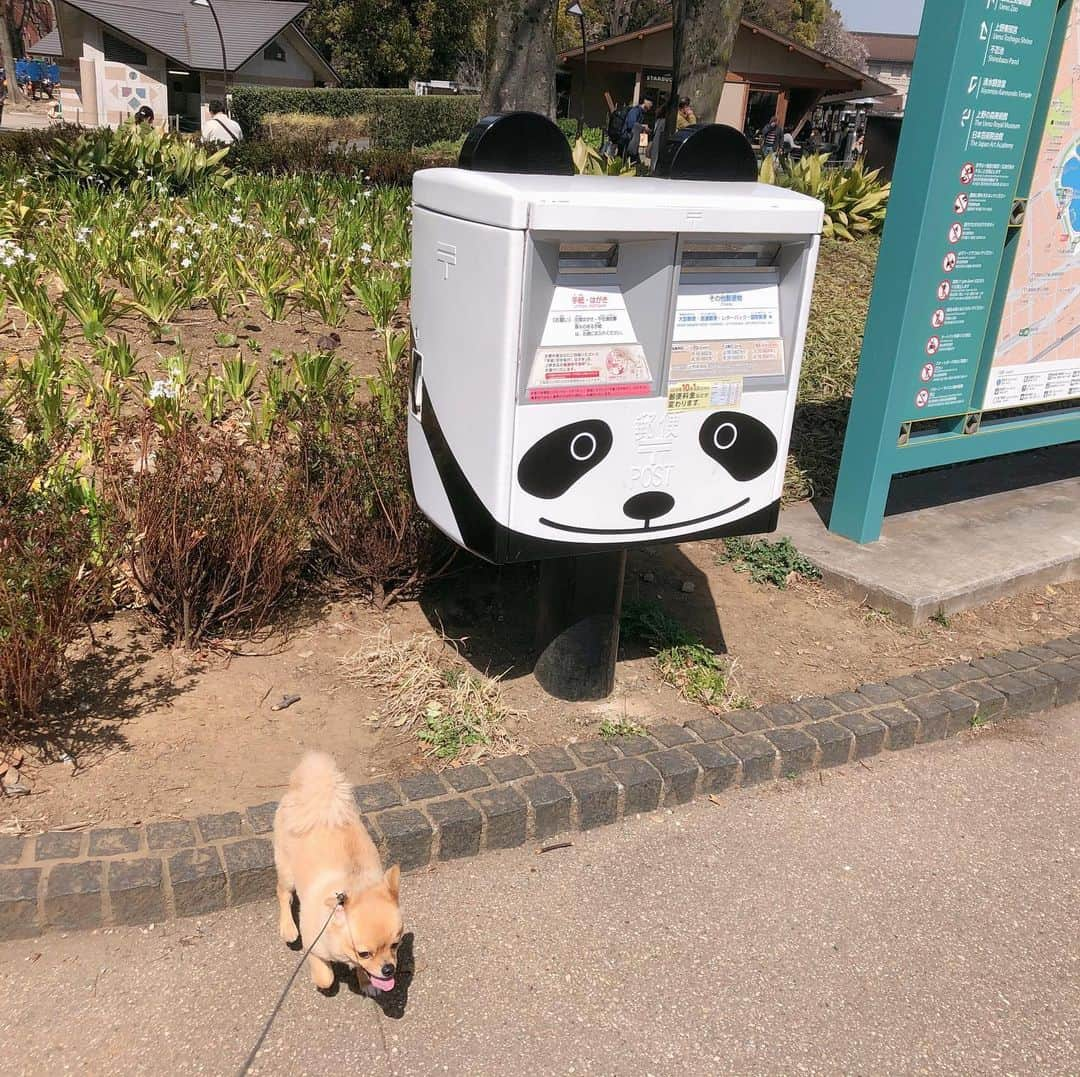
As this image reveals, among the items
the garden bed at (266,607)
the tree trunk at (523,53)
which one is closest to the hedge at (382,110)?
the tree trunk at (523,53)

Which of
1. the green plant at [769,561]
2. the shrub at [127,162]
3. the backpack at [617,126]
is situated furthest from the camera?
the backpack at [617,126]

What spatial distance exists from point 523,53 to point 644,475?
617 cm

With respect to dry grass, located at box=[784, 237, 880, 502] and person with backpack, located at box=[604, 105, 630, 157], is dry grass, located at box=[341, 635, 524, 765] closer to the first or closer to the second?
dry grass, located at box=[784, 237, 880, 502]

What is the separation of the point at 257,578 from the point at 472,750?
43.1 inches

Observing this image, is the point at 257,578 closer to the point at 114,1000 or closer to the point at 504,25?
the point at 114,1000

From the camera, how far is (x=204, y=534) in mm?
3666

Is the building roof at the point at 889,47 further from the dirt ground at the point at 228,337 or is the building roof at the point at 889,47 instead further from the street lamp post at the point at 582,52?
the dirt ground at the point at 228,337

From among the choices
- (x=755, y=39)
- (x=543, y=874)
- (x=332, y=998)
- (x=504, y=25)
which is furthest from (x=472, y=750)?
(x=755, y=39)

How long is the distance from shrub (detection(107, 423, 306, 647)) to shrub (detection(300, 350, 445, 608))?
0.19 m

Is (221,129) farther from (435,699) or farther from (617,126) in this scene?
(435,699)

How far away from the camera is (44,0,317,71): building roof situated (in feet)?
123

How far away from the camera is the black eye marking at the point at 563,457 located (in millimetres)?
3049

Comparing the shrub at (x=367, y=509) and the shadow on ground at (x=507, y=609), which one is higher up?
the shrub at (x=367, y=509)

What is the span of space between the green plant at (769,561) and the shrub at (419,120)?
28645 millimetres
